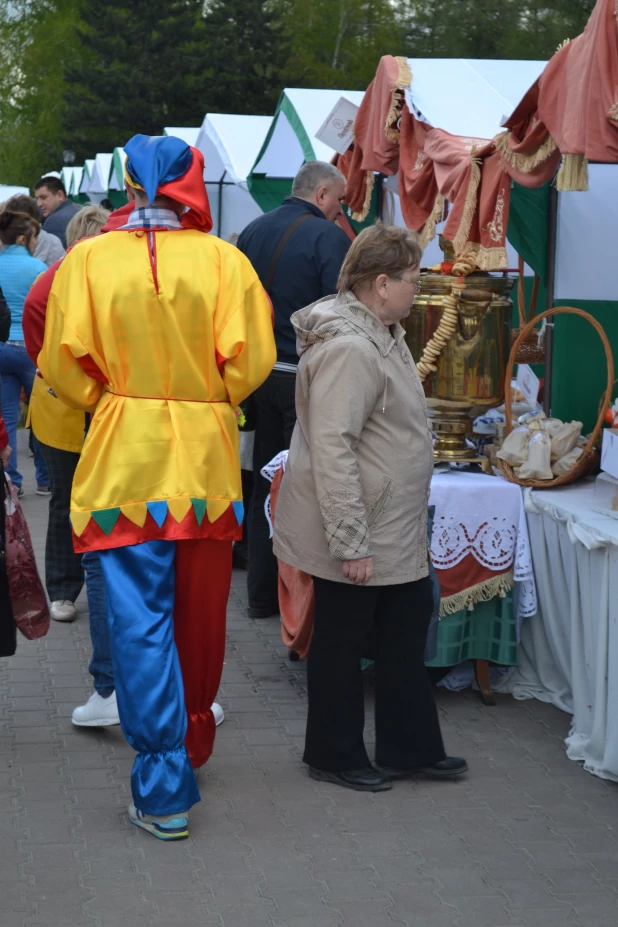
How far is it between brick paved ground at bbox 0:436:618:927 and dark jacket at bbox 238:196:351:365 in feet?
5.76

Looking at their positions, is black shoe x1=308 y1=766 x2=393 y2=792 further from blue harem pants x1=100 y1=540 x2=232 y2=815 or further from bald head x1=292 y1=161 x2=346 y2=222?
bald head x1=292 y1=161 x2=346 y2=222

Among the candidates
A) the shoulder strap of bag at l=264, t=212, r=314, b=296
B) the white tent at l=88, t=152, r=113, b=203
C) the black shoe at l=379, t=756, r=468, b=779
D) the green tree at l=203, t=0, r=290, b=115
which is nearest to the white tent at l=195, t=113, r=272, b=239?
the white tent at l=88, t=152, r=113, b=203

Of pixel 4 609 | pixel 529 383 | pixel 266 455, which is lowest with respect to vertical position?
pixel 4 609

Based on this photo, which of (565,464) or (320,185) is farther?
(320,185)

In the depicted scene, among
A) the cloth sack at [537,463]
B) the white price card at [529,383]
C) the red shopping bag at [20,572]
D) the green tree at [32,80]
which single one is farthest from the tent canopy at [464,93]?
the green tree at [32,80]

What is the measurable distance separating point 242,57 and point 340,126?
32.9 metres

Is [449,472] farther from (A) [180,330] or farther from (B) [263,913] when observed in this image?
(B) [263,913]

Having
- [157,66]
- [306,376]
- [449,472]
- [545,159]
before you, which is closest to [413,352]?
[449,472]

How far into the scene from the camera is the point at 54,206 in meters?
10.8

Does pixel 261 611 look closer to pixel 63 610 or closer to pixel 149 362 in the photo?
pixel 63 610

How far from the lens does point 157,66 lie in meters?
38.5

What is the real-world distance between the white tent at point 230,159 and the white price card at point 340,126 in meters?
3.56

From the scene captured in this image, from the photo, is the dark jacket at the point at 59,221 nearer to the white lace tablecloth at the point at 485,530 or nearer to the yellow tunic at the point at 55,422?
the yellow tunic at the point at 55,422

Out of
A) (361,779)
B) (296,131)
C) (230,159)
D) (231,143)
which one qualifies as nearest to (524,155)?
(361,779)
